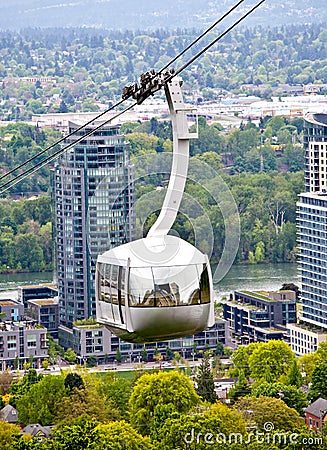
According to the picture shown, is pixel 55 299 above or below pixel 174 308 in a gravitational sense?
below

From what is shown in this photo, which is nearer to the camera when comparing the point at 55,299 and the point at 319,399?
the point at 319,399

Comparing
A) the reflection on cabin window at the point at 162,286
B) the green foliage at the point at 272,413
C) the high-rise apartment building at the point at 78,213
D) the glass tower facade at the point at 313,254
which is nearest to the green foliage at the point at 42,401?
the green foliage at the point at 272,413

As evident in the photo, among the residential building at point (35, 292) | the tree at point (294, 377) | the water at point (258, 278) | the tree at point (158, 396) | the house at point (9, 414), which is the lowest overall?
the water at point (258, 278)

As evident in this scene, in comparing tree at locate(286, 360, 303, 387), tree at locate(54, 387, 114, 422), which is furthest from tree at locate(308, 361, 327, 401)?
tree at locate(54, 387, 114, 422)

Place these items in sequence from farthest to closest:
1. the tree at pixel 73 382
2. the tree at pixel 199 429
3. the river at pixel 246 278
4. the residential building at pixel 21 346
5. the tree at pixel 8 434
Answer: the river at pixel 246 278 → the residential building at pixel 21 346 → the tree at pixel 73 382 → the tree at pixel 8 434 → the tree at pixel 199 429

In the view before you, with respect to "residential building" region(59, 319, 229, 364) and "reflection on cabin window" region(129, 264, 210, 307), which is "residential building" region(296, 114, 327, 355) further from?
"reflection on cabin window" region(129, 264, 210, 307)

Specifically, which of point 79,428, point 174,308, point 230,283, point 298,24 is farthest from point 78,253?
point 298,24

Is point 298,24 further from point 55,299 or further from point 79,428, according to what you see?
point 79,428

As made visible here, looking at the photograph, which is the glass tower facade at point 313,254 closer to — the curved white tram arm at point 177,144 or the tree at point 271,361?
the tree at point 271,361
